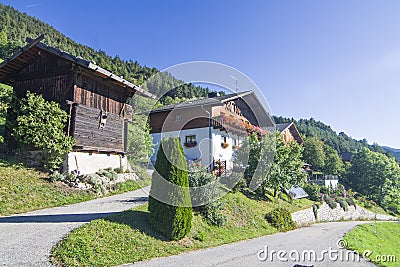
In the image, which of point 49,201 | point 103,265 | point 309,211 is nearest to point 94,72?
point 49,201

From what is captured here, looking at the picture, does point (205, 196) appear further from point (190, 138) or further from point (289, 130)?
point (289, 130)

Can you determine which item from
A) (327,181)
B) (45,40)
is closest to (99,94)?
(327,181)

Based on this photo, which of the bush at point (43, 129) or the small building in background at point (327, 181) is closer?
the bush at point (43, 129)

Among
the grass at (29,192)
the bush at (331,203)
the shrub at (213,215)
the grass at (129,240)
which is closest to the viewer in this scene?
the grass at (129,240)

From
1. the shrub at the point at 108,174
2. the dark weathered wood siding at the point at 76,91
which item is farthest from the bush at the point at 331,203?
the dark weathered wood siding at the point at 76,91

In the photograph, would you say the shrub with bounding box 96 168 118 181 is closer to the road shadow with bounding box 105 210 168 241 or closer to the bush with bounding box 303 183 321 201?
the road shadow with bounding box 105 210 168 241

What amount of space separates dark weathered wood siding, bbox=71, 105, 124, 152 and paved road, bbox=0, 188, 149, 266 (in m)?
3.59

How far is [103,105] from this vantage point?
15461 millimetres

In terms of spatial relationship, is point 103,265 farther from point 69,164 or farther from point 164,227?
point 69,164

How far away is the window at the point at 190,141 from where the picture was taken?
74.5 feet

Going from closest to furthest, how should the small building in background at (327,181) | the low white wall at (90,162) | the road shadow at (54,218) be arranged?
the road shadow at (54,218)
the low white wall at (90,162)
the small building in background at (327,181)

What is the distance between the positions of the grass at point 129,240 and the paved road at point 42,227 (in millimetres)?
369

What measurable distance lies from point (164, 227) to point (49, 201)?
5216mm

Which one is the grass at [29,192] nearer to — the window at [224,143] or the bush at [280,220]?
the bush at [280,220]
